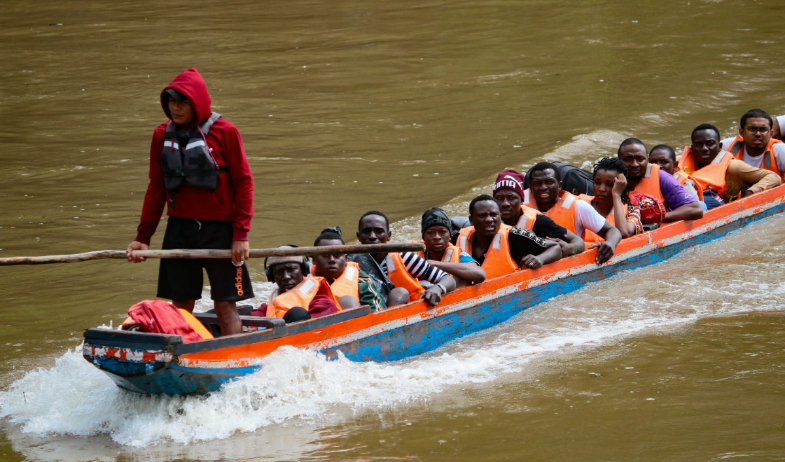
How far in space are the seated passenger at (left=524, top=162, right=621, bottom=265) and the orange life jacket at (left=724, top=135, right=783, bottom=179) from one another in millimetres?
2664

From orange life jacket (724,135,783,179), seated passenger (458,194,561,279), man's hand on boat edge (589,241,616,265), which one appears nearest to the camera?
seated passenger (458,194,561,279)

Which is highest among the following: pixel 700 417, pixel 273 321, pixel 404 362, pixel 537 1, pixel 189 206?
pixel 537 1

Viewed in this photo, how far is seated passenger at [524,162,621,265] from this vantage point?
757 cm

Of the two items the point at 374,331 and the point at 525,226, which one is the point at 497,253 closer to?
the point at 525,226

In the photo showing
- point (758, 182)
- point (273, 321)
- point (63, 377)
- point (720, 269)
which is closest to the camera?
point (273, 321)

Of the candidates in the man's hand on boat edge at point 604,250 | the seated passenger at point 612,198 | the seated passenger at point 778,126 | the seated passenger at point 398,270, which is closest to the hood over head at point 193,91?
the seated passenger at point 398,270

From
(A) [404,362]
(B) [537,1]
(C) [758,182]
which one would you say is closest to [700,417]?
(A) [404,362]

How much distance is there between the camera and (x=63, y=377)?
19.0 feet

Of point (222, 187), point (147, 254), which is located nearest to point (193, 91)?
point (222, 187)

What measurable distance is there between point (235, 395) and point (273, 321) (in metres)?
0.47

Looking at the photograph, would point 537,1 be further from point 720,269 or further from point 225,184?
point 225,184

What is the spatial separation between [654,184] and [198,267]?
4630mm

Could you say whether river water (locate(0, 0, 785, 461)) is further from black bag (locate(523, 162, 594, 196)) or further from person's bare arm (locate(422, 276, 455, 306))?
black bag (locate(523, 162, 594, 196))

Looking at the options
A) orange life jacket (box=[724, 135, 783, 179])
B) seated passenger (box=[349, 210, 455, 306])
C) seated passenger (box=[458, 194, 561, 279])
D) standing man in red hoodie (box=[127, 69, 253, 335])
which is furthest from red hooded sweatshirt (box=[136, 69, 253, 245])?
orange life jacket (box=[724, 135, 783, 179])
